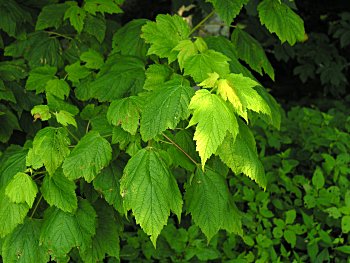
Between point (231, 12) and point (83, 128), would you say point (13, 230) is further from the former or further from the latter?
point (231, 12)

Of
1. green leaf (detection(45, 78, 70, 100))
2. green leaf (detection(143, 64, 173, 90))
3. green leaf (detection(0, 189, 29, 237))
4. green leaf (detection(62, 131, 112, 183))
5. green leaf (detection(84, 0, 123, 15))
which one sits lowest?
green leaf (detection(0, 189, 29, 237))

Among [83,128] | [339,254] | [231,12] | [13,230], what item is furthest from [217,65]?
[339,254]

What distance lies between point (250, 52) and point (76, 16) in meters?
0.88

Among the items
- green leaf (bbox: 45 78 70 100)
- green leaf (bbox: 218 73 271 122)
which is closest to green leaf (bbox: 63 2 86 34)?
green leaf (bbox: 45 78 70 100)

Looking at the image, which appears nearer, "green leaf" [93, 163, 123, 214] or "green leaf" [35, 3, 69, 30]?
"green leaf" [93, 163, 123, 214]

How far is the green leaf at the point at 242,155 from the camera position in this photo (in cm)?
212

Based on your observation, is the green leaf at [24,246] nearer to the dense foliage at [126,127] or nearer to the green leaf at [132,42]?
the dense foliage at [126,127]

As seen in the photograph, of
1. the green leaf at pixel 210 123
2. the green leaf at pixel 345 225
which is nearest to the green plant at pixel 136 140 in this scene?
the green leaf at pixel 210 123

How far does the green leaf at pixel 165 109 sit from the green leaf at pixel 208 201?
38cm

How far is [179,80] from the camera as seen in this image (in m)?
2.17

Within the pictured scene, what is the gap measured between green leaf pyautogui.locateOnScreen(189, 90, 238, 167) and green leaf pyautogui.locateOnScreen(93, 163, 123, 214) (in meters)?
0.67

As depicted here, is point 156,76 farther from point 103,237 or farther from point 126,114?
point 103,237

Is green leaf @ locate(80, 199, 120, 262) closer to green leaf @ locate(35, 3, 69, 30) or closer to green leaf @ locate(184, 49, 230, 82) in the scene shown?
green leaf @ locate(184, 49, 230, 82)

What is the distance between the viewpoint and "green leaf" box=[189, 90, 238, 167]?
185 cm
